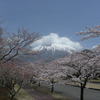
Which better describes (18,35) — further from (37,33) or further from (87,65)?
(87,65)

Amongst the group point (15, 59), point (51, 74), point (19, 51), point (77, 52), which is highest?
point (77, 52)

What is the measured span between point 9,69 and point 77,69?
6.77 meters

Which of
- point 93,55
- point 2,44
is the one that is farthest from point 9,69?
point 93,55

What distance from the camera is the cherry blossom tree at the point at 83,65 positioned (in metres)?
11.4

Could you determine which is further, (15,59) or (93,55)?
(93,55)

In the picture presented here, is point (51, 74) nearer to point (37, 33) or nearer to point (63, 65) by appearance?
point (63, 65)

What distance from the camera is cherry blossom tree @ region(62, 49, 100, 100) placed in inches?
448

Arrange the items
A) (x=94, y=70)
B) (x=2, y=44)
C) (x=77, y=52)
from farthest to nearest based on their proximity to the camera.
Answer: (x=77, y=52) < (x=94, y=70) < (x=2, y=44)

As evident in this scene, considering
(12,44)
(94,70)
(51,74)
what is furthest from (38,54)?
(51,74)

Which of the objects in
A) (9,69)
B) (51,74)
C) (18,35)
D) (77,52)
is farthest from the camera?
(51,74)

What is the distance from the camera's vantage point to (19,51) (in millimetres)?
8414

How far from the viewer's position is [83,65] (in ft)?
39.0

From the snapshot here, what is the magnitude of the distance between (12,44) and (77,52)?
727 centimetres

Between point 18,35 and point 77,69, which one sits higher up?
point 18,35
